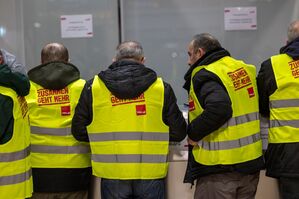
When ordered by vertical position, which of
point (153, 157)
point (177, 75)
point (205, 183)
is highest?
point (177, 75)

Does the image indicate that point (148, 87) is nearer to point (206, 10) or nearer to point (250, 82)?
point (250, 82)

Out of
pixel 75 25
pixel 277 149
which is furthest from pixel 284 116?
pixel 75 25

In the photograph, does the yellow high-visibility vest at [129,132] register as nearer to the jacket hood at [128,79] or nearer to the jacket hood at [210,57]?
the jacket hood at [128,79]

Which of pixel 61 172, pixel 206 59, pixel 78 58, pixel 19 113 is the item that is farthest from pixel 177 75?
pixel 19 113

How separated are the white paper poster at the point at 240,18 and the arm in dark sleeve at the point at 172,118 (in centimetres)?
128

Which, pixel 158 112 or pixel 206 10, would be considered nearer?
pixel 158 112

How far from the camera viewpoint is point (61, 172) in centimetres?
252

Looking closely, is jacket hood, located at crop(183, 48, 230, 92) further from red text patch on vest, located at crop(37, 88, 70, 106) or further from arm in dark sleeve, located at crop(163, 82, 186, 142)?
red text patch on vest, located at crop(37, 88, 70, 106)

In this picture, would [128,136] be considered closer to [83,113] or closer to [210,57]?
[83,113]

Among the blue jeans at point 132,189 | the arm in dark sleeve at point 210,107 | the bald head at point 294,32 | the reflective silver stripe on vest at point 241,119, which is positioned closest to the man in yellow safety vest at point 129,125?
the blue jeans at point 132,189

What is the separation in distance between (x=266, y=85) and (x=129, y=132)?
0.81 m

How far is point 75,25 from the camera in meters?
3.41

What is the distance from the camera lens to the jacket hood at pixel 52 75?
97.3 inches

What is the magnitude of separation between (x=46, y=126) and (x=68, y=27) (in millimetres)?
1161
